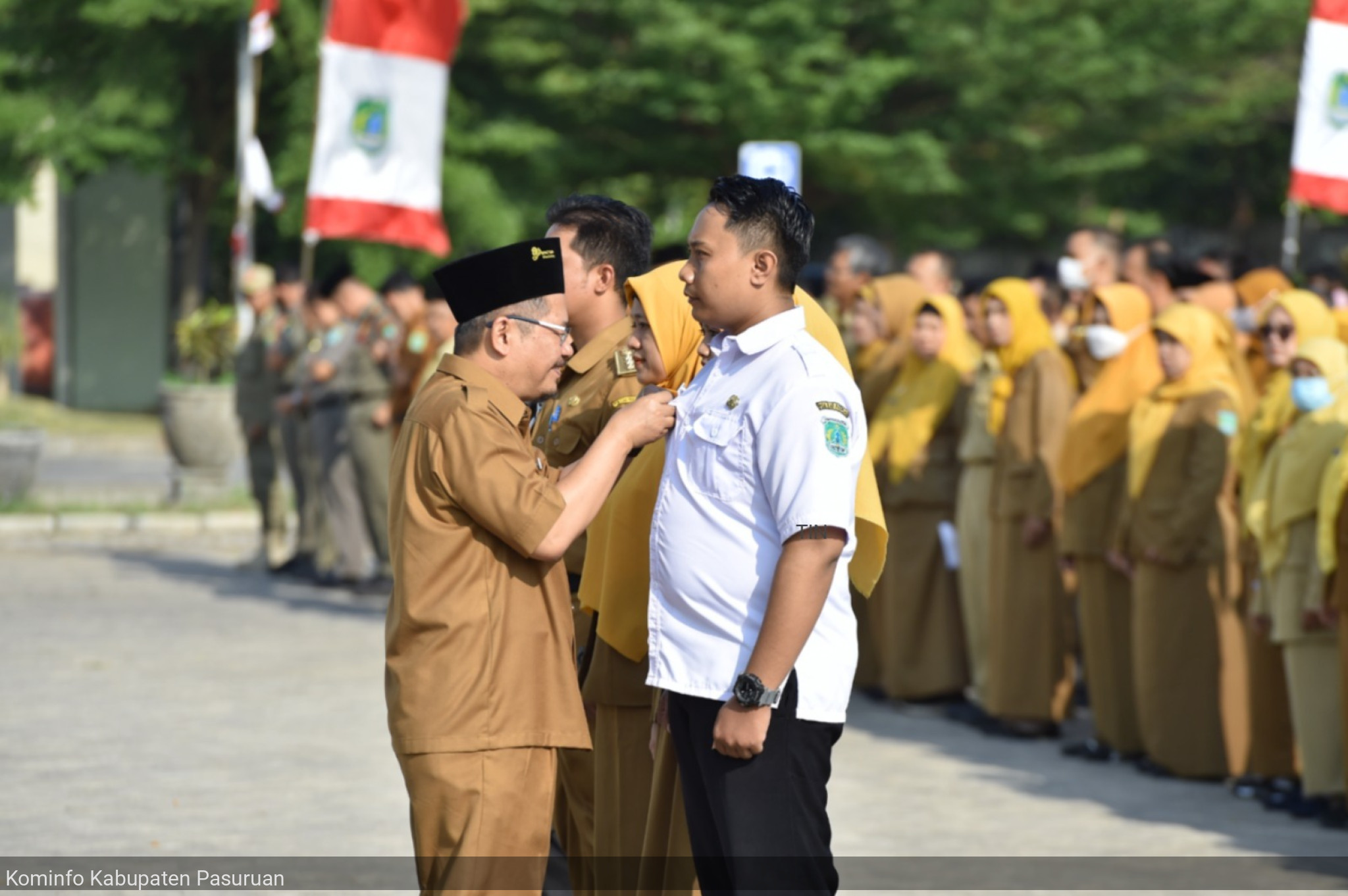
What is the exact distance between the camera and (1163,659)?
827cm

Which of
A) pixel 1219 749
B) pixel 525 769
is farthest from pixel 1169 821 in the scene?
pixel 525 769

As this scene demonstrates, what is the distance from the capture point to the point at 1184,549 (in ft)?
26.5

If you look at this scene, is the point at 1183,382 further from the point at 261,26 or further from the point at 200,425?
the point at 261,26

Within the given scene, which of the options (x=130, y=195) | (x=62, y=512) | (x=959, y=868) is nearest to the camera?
(x=959, y=868)

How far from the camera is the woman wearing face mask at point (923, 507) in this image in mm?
9836

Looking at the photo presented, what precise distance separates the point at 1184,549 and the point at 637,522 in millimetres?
4126

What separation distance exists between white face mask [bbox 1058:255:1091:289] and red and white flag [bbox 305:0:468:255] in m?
4.77

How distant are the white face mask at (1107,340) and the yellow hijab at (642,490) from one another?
14.0 feet

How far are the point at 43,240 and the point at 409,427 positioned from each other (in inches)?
1214

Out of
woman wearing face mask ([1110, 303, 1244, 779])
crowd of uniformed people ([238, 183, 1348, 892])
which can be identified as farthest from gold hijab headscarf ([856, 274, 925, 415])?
woman wearing face mask ([1110, 303, 1244, 779])

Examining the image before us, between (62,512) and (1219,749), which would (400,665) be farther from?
(62,512)

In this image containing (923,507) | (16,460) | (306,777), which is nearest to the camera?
(306,777)

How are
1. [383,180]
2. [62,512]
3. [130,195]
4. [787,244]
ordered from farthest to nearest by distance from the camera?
1. [130,195]
2. [62,512]
3. [383,180]
4. [787,244]

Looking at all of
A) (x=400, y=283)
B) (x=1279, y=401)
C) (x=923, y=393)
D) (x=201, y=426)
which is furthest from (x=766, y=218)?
(x=201, y=426)
